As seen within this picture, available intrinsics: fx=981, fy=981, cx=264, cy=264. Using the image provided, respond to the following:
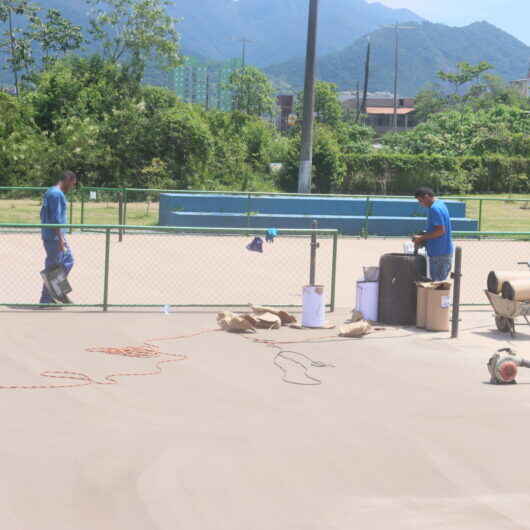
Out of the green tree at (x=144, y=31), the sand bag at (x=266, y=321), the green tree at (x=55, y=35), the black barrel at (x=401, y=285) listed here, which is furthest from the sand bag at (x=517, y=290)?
the green tree at (x=55, y=35)

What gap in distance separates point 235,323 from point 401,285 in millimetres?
2296

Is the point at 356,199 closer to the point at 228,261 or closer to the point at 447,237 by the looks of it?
the point at 228,261

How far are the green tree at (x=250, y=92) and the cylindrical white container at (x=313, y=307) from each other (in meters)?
97.6

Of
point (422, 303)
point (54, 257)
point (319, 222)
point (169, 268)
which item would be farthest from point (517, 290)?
point (319, 222)

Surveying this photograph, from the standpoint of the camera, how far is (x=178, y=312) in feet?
43.6

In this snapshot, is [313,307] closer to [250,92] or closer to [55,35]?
[55,35]

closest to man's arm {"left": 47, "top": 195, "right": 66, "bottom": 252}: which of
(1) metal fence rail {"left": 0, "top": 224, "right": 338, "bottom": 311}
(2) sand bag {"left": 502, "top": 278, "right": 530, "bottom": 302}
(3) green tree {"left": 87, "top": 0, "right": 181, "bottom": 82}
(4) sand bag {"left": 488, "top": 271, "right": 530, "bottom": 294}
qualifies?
(1) metal fence rail {"left": 0, "top": 224, "right": 338, "bottom": 311}

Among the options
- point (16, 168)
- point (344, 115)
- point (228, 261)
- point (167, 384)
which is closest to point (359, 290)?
point (167, 384)

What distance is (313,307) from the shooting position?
1239 cm

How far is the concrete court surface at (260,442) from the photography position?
586cm

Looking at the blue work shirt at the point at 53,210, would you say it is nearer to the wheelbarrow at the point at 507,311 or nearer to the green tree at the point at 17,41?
the wheelbarrow at the point at 507,311

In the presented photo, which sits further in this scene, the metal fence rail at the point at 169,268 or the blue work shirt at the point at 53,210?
the metal fence rail at the point at 169,268

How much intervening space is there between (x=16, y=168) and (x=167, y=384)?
85.5 ft

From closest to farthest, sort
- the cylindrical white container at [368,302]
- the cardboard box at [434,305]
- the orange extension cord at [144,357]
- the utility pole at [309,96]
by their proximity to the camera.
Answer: the orange extension cord at [144,357] < the cardboard box at [434,305] < the cylindrical white container at [368,302] < the utility pole at [309,96]
